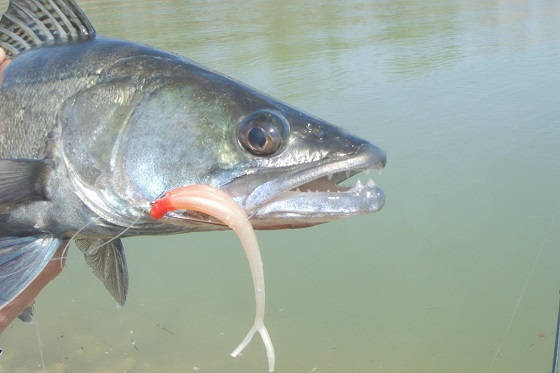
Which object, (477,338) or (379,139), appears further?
(379,139)

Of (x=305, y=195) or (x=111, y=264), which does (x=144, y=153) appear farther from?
(x=111, y=264)

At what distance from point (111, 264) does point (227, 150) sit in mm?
840

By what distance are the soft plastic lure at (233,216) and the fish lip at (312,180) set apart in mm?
54

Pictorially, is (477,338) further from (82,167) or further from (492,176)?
(82,167)

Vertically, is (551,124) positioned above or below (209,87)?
below

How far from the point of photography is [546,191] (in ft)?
17.9

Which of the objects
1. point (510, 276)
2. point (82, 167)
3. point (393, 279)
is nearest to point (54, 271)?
point (82, 167)

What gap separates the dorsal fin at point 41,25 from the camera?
1947 mm

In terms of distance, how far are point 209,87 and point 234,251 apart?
3.40 m

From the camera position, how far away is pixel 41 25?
1984 mm

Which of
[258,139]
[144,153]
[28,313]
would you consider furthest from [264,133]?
[28,313]

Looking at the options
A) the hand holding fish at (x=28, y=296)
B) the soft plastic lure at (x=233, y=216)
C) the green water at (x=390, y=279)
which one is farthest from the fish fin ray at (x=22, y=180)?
the green water at (x=390, y=279)

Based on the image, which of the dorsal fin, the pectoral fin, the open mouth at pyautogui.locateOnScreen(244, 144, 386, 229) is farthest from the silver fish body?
the pectoral fin

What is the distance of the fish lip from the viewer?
1.52 metres
